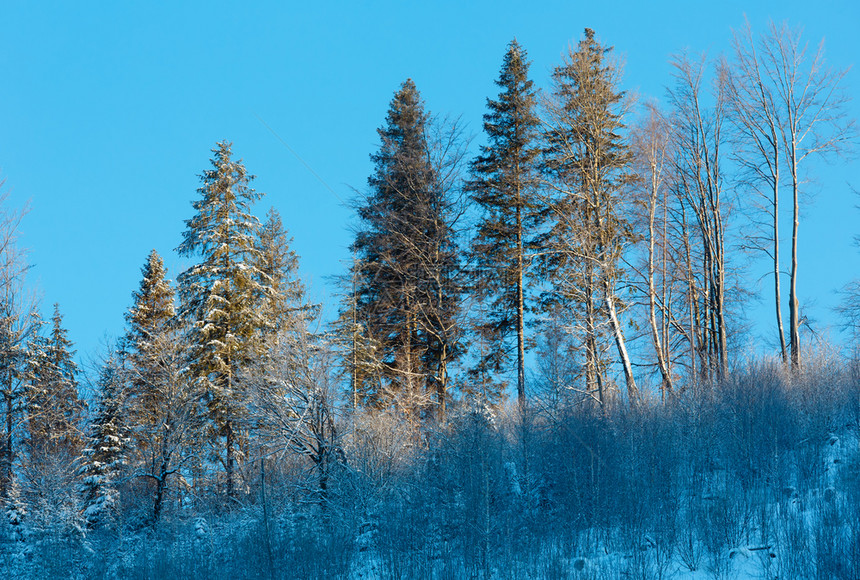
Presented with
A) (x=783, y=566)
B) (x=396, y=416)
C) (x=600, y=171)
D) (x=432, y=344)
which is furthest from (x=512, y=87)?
(x=783, y=566)

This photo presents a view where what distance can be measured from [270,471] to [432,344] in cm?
958

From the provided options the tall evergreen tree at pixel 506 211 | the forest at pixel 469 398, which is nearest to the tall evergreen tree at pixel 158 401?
the forest at pixel 469 398

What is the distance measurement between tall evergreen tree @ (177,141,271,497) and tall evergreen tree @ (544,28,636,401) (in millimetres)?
13052

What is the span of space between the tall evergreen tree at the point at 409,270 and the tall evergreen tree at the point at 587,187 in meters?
5.05

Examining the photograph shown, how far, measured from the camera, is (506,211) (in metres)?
31.5

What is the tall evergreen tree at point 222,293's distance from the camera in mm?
31391

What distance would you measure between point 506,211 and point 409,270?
195 inches

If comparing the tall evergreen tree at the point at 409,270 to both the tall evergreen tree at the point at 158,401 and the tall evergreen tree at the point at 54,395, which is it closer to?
the tall evergreen tree at the point at 158,401

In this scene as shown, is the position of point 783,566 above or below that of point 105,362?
below

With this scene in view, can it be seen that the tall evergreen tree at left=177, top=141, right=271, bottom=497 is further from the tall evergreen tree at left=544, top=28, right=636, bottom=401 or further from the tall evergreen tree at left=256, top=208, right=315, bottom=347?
the tall evergreen tree at left=544, top=28, right=636, bottom=401

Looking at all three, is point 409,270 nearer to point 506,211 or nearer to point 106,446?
point 506,211

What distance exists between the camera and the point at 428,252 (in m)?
32.3

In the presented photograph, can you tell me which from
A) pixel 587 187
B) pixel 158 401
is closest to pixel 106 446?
pixel 158 401

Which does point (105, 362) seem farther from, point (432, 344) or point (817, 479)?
point (817, 479)
